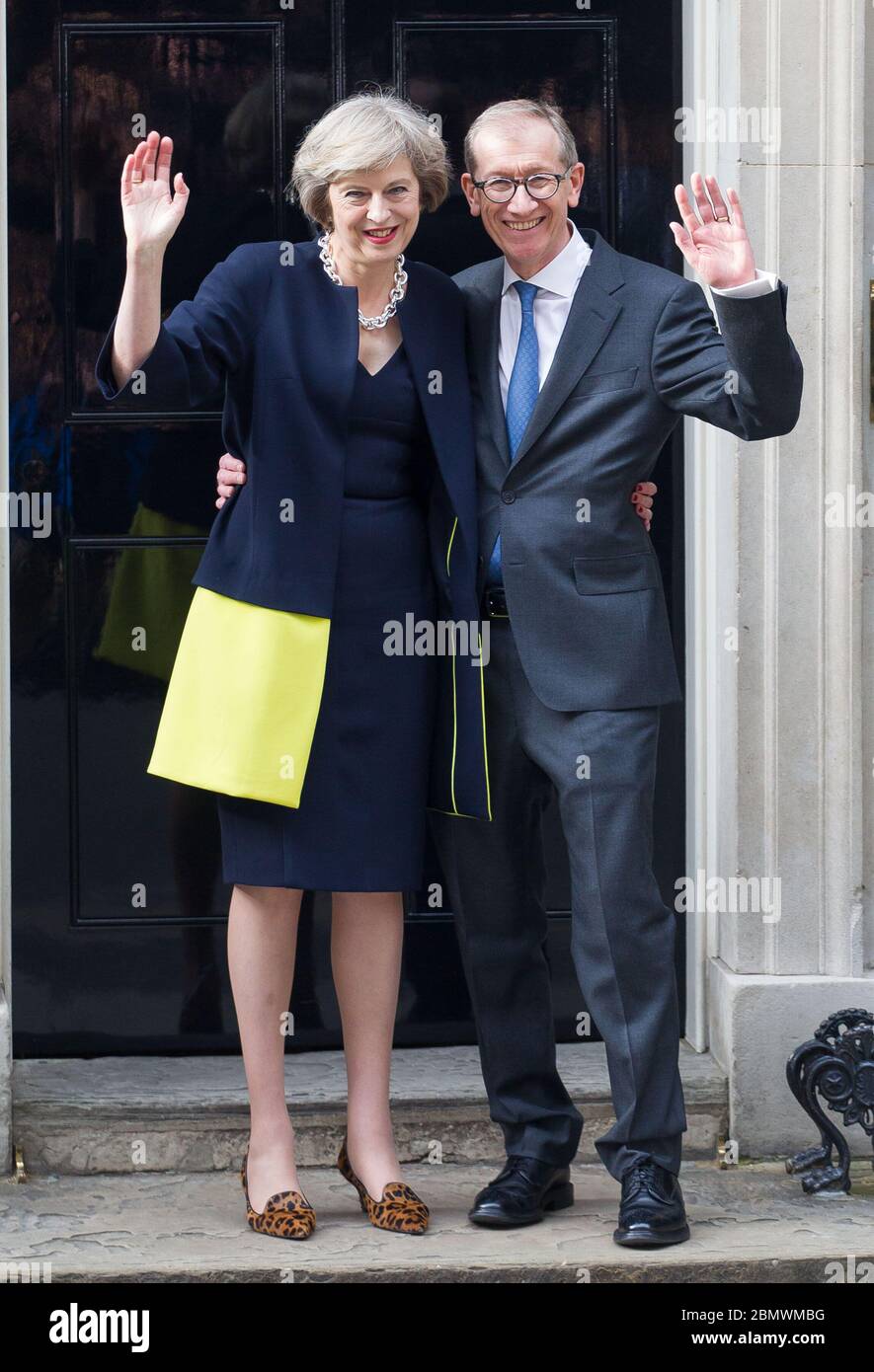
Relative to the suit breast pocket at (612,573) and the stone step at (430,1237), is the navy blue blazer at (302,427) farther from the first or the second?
the stone step at (430,1237)

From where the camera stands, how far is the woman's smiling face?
130 inches

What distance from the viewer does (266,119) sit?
426 centimetres

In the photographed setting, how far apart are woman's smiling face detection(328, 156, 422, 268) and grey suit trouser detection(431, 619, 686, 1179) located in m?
0.77

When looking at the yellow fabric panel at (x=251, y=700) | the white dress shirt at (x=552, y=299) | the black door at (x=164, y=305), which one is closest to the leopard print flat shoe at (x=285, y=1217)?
the yellow fabric panel at (x=251, y=700)

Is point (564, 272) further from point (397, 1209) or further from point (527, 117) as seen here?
point (397, 1209)

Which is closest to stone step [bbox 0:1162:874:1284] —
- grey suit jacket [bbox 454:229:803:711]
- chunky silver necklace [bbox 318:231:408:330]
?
grey suit jacket [bbox 454:229:803:711]

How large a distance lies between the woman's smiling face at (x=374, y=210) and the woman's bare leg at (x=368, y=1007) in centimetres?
124

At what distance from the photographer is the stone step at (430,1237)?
3.34 m

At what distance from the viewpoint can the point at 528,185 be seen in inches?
131

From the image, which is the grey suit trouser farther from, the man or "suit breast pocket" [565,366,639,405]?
"suit breast pocket" [565,366,639,405]

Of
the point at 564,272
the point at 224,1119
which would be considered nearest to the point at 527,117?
the point at 564,272

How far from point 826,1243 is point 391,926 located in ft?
3.47
